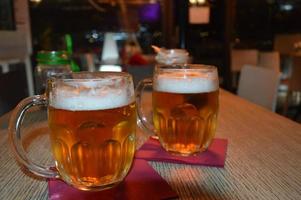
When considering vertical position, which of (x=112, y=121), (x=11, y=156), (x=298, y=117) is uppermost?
(x=112, y=121)

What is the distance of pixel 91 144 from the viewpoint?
1.46ft

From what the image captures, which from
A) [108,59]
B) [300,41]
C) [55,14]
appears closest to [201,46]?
[300,41]

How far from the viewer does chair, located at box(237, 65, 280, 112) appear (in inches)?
52.0

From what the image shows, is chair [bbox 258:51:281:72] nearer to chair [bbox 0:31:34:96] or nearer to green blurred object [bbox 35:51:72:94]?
chair [bbox 0:31:34:96]

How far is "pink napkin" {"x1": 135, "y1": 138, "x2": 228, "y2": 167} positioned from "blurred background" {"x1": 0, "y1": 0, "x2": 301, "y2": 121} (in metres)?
2.06

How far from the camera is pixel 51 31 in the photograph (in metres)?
4.08

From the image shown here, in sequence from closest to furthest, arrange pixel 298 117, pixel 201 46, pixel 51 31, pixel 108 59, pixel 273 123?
pixel 273 123, pixel 108 59, pixel 298 117, pixel 51 31, pixel 201 46

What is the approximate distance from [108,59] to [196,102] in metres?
2.14

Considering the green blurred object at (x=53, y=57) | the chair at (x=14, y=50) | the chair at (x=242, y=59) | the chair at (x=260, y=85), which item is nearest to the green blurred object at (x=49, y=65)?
the green blurred object at (x=53, y=57)

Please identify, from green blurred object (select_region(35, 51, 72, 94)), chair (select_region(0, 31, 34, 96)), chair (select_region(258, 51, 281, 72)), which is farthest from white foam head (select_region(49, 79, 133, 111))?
chair (select_region(258, 51, 281, 72))

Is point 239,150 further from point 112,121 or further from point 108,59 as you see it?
point 108,59

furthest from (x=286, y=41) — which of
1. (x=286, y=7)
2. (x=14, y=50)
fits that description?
(x=14, y=50)

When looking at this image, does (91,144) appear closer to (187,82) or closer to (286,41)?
(187,82)

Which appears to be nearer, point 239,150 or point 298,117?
point 239,150
